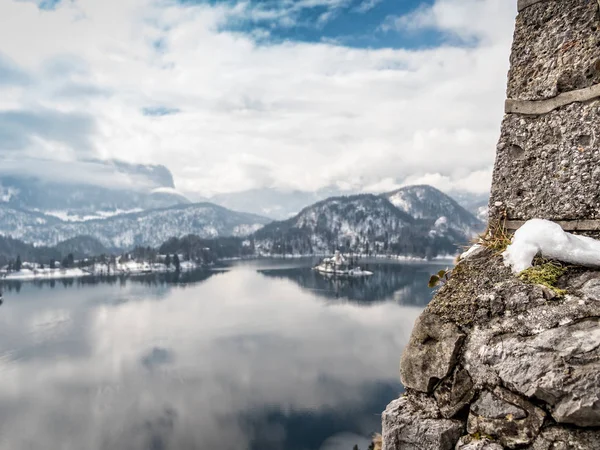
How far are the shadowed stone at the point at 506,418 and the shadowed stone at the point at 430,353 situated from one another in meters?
0.33

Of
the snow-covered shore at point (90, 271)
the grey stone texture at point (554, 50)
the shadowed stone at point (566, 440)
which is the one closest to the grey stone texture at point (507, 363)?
the shadowed stone at point (566, 440)

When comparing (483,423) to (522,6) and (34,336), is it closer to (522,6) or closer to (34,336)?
(522,6)

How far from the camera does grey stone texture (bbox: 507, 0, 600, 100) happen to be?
340 centimetres

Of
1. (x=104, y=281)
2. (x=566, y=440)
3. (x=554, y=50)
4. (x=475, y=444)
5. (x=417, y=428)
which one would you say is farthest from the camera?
(x=104, y=281)

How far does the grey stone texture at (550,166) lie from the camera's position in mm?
3305

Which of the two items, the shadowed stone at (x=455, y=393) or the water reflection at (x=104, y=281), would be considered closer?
the shadowed stone at (x=455, y=393)

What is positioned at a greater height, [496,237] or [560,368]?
[496,237]

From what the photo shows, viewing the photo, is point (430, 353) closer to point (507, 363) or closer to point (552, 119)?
point (507, 363)

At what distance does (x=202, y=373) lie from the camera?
122 feet

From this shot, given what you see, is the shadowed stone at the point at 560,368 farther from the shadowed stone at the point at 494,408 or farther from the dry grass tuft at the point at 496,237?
the dry grass tuft at the point at 496,237

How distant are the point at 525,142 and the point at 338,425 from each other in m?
27.9

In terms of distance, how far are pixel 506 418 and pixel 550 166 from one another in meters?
2.09

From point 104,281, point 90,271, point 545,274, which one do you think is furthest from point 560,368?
point 90,271

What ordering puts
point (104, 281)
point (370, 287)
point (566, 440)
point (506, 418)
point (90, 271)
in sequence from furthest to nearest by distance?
point (90, 271)
point (104, 281)
point (370, 287)
point (506, 418)
point (566, 440)
